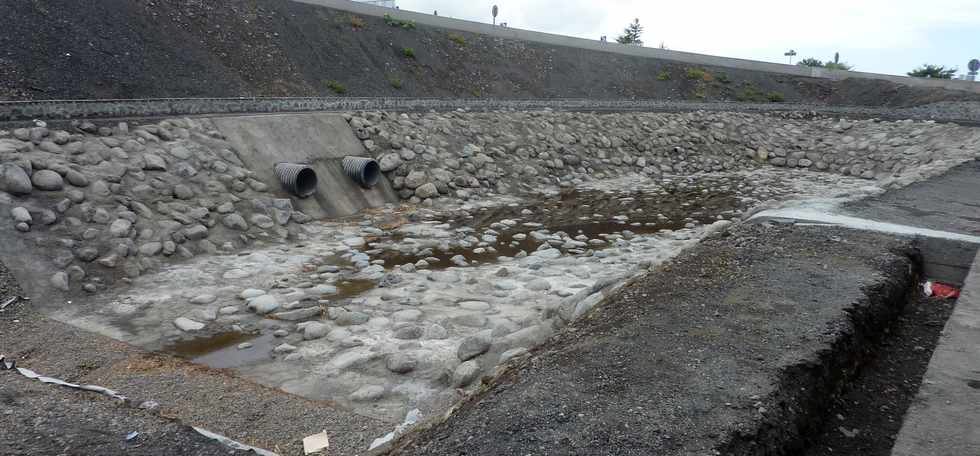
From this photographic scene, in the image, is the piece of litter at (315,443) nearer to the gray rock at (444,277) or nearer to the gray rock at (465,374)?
the gray rock at (465,374)

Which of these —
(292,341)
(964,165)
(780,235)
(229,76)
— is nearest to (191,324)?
(292,341)

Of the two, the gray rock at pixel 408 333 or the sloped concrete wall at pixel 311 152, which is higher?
the sloped concrete wall at pixel 311 152

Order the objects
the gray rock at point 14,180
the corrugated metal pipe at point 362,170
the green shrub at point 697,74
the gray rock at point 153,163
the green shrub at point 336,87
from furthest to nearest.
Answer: the green shrub at point 697,74 → the green shrub at point 336,87 → the corrugated metal pipe at point 362,170 → the gray rock at point 153,163 → the gray rock at point 14,180

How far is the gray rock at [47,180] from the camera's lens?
919cm

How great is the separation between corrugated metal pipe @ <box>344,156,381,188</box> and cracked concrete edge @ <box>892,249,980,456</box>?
1125 centimetres

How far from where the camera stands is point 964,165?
56.2 feet

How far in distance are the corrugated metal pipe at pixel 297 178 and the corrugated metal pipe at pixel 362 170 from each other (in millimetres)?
1193

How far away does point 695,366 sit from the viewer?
4316mm

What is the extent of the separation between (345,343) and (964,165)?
1798 cm

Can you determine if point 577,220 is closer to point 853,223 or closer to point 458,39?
point 853,223

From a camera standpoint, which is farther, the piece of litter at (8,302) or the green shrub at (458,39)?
the green shrub at (458,39)

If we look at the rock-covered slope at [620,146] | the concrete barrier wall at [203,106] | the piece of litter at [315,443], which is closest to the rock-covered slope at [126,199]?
the concrete barrier wall at [203,106]

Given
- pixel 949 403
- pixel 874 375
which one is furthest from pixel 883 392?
pixel 949 403

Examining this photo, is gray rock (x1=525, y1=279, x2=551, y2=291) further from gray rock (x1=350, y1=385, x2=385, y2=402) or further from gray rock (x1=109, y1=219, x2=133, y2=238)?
gray rock (x1=109, y1=219, x2=133, y2=238)
